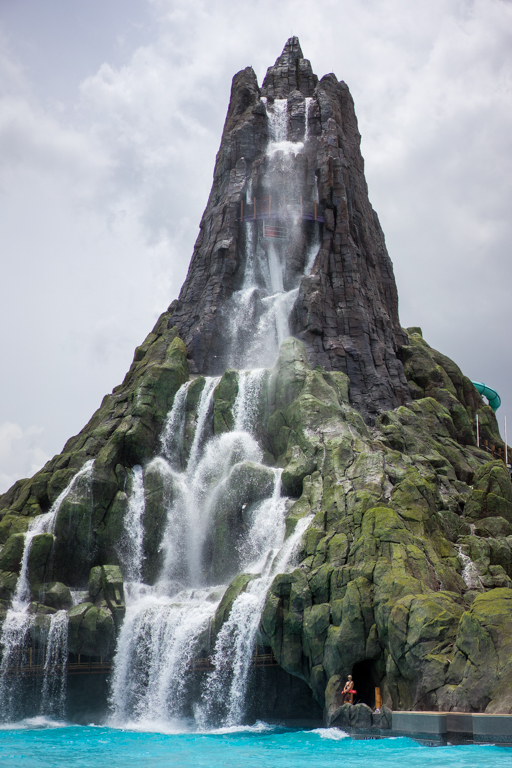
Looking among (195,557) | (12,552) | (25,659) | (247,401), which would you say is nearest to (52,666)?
(25,659)

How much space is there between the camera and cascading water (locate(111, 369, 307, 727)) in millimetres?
37688

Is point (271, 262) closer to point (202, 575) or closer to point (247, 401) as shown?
point (247, 401)

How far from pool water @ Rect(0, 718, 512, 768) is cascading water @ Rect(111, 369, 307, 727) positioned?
223 centimetres

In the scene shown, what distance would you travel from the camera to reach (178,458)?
5456 cm

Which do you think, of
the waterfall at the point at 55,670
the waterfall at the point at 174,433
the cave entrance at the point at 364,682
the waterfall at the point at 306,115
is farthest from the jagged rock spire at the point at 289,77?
the cave entrance at the point at 364,682

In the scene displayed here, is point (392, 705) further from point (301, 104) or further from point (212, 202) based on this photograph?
point (301, 104)

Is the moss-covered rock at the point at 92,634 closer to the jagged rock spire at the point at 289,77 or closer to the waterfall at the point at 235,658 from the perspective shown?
the waterfall at the point at 235,658

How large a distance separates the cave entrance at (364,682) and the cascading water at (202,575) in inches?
205

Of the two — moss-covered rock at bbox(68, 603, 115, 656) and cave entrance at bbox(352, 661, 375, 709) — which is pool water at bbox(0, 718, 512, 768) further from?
moss-covered rock at bbox(68, 603, 115, 656)

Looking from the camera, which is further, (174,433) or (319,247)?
(319,247)

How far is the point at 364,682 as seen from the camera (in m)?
34.4

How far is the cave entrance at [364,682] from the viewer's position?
33781 mm

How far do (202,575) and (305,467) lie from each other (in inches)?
371

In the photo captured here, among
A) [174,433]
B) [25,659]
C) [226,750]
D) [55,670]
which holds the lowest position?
[226,750]
